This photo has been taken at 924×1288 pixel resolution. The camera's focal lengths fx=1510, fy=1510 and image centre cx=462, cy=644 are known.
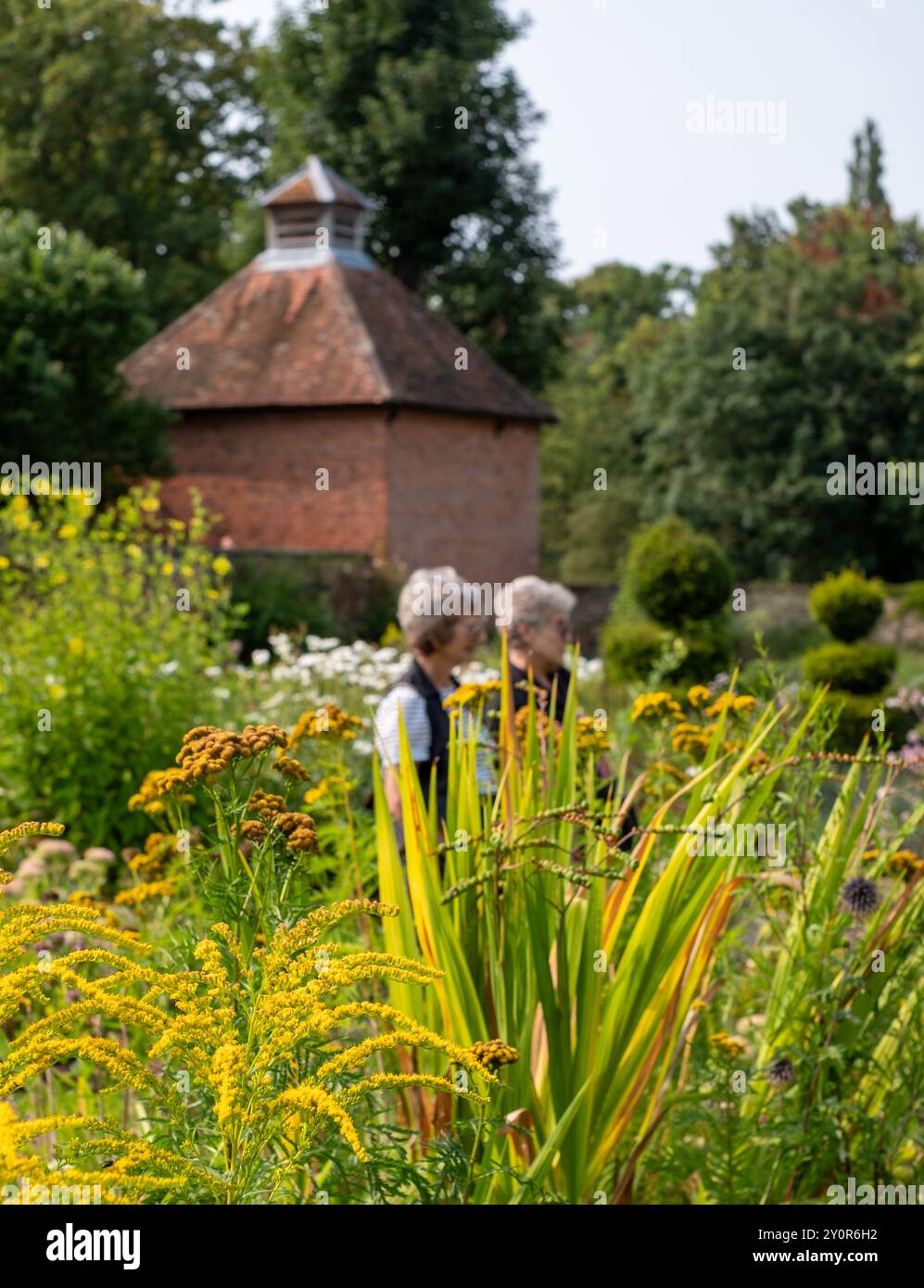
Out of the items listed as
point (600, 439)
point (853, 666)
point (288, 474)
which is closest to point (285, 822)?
point (853, 666)

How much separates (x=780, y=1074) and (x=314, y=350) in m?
25.1

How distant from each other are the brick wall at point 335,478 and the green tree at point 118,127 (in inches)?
293

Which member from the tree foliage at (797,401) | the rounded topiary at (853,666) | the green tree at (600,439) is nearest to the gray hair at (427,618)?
the rounded topiary at (853,666)

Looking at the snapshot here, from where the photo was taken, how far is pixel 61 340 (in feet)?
70.7

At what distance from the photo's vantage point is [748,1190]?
306 centimetres

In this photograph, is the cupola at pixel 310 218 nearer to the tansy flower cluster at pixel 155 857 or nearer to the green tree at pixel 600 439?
the green tree at pixel 600 439

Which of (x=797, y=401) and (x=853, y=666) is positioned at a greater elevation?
(x=797, y=401)

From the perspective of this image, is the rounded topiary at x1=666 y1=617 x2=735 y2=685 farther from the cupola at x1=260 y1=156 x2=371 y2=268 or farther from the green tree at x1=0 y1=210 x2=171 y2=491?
the cupola at x1=260 y1=156 x2=371 y2=268

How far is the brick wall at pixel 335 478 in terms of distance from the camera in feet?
87.9

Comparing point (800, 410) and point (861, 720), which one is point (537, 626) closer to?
point (861, 720)

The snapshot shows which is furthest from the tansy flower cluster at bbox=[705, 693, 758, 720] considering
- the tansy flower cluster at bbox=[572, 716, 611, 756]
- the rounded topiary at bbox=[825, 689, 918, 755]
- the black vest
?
the rounded topiary at bbox=[825, 689, 918, 755]

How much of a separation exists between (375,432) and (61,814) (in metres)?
20.1

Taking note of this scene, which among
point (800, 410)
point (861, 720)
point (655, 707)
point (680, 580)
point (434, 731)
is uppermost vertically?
point (800, 410)
